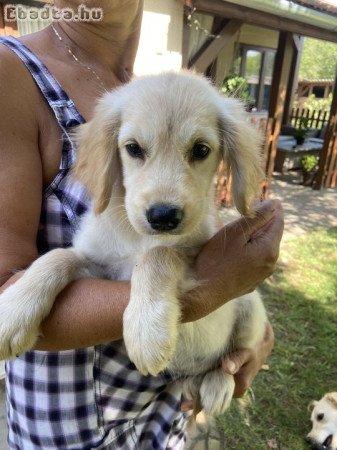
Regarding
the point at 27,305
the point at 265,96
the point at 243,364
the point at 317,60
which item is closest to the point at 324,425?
the point at 243,364

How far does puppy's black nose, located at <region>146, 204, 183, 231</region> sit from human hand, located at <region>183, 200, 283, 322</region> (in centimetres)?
17

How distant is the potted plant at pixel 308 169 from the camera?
9.96 m

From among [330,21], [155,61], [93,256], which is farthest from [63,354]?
[330,21]

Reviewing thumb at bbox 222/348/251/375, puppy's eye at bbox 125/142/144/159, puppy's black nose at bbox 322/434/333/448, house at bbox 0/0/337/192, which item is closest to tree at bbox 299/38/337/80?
house at bbox 0/0/337/192

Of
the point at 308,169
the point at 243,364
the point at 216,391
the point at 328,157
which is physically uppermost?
the point at 243,364

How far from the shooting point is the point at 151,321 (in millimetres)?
1265

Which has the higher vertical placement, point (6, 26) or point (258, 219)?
point (6, 26)

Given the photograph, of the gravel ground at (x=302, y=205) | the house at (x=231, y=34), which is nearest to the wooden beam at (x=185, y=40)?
the house at (x=231, y=34)

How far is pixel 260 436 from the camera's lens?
3.21 meters

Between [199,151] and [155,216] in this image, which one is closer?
[155,216]

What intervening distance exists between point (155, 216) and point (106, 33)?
96 centimetres

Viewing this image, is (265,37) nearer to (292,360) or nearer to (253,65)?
(253,65)

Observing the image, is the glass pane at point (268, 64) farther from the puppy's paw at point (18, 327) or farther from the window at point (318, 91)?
the window at point (318, 91)

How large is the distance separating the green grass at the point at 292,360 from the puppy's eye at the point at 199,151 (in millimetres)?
2432
